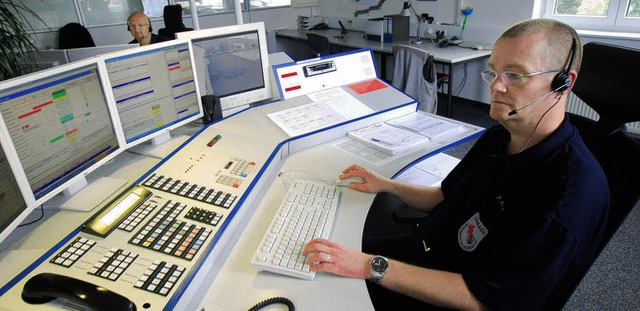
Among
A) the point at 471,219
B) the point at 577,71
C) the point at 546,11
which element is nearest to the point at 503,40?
the point at 577,71

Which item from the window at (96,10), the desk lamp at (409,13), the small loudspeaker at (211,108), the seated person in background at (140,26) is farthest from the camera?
the desk lamp at (409,13)

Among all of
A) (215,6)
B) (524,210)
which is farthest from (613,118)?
(215,6)

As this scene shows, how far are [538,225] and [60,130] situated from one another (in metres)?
1.30

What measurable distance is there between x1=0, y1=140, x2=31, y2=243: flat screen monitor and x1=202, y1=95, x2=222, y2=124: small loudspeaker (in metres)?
0.91

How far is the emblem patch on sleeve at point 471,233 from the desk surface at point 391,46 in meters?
2.89

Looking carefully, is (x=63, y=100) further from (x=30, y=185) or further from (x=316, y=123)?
(x=316, y=123)

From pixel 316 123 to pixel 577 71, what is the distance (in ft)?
3.39

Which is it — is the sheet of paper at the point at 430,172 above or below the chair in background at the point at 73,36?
below

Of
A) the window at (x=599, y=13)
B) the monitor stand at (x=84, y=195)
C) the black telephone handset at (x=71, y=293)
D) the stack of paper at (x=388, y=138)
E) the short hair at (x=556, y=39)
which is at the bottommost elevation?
the stack of paper at (x=388, y=138)

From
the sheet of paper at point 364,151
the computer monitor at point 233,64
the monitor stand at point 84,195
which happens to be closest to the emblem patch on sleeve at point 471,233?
the sheet of paper at point 364,151

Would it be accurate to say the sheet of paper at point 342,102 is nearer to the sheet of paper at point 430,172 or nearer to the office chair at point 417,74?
the sheet of paper at point 430,172

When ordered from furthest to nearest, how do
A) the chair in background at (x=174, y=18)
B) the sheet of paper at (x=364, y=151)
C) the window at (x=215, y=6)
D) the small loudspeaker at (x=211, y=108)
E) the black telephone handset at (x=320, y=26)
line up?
the black telephone handset at (x=320, y=26) → the window at (x=215, y=6) → the chair in background at (x=174, y=18) → the small loudspeaker at (x=211, y=108) → the sheet of paper at (x=364, y=151)

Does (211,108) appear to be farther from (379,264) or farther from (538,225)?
(538,225)

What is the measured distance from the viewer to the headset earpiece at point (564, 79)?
3.08ft
